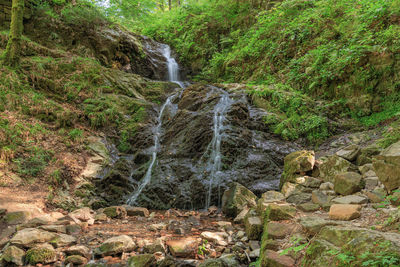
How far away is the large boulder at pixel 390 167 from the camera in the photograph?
2504mm

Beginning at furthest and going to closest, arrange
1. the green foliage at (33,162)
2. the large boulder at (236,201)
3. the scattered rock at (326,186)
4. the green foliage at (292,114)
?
the green foliage at (292,114) < the green foliage at (33,162) < the large boulder at (236,201) < the scattered rock at (326,186)

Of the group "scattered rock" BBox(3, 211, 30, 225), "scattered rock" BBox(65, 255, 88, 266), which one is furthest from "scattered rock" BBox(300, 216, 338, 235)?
"scattered rock" BBox(3, 211, 30, 225)

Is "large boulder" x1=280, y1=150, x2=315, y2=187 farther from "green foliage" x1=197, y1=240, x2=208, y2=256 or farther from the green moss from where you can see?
the green moss

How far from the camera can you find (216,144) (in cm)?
712

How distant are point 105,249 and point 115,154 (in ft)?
16.2

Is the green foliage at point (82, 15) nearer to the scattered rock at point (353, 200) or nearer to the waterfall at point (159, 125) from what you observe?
the waterfall at point (159, 125)

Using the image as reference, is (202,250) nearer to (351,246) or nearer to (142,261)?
(142,261)

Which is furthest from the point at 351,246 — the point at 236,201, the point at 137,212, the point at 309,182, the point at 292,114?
the point at 292,114

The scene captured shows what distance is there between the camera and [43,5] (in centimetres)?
1101

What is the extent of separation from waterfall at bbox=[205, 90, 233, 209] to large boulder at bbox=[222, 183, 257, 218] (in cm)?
76

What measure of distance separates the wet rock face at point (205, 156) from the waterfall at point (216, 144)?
0.03 m

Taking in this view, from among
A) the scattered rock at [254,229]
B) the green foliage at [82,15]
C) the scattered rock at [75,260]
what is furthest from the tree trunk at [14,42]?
the scattered rock at [254,229]


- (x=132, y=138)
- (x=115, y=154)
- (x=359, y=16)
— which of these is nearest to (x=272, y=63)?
(x=359, y=16)

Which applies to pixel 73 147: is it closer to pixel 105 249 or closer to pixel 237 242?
pixel 105 249
